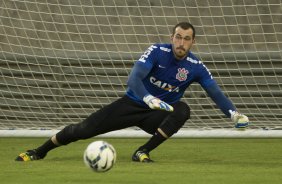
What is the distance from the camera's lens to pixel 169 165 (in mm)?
7766

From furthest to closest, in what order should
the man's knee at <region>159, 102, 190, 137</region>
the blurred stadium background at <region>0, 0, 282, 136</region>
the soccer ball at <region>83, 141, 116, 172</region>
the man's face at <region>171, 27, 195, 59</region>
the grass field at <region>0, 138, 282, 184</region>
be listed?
the blurred stadium background at <region>0, 0, 282, 136</region>
the man's knee at <region>159, 102, 190, 137</region>
the man's face at <region>171, 27, 195, 59</region>
the soccer ball at <region>83, 141, 116, 172</region>
the grass field at <region>0, 138, 282, 184</region>

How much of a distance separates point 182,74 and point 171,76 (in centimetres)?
10

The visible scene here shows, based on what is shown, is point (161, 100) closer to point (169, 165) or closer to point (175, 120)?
point (175, 120)

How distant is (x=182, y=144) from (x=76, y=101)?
1.88 m

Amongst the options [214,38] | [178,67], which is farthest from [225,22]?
[178,67]

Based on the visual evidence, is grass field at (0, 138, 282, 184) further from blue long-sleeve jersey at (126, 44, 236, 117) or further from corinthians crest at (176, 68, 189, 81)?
corinthians crest at (176, 68, 189, 81)

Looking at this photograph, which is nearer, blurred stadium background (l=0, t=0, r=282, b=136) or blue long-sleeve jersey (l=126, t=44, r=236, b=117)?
blue long-sleeve jersey (l=126, t=44, r=236, b=117)

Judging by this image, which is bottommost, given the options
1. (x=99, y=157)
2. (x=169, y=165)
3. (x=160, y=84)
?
(x=169, y=165)

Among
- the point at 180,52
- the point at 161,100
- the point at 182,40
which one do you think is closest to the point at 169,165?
the point at 161,100

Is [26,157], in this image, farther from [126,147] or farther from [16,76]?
[16,76]

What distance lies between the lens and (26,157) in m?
8.16

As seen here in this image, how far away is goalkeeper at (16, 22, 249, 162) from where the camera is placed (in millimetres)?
8008

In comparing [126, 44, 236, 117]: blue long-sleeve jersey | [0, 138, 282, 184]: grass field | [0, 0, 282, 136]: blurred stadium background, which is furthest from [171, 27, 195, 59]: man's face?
[0, 0, 282, 136]: blurred stadium background

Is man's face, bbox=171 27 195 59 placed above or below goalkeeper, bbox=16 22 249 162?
above
